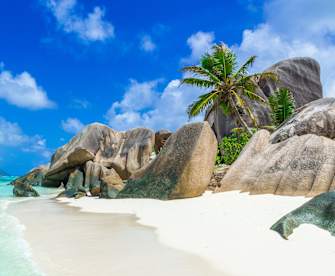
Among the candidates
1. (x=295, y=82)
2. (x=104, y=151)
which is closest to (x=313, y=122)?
(x=295, y=82)

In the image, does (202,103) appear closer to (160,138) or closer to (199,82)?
(199,82)

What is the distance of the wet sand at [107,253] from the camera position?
3727 mm

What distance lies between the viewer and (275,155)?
378 inches

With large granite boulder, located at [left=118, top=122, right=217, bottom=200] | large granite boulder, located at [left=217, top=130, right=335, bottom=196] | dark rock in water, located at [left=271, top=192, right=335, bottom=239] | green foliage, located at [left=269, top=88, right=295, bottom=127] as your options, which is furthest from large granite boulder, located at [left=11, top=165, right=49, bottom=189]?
dark rock in water, located at [left=271, top=192, right=335, bottom=239]

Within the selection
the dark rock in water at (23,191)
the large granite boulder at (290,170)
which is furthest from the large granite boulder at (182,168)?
the dark rock in water at (23,191)

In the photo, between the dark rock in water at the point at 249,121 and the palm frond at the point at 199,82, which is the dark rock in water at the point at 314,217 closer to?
the palm frond at the point at 199,82

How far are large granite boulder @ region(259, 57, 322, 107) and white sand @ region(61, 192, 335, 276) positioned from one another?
23.0 meters

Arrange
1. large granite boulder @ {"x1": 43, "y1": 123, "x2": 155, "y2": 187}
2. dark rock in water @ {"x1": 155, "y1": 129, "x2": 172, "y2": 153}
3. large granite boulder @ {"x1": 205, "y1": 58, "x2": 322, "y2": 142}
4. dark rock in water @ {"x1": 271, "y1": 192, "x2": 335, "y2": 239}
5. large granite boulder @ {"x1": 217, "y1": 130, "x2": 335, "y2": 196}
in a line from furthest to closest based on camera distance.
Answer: dark rock in water @ {"x1": 155, "y1": 129, "x2": 172, "y2": 153}, large granite boulder @ {"x1": 43, "y1": 123, "x2": 155, "y2": 187}, large granite boulder @ {"x1": 205, "y1": 58, "x2": 322, "y2": 142}, large granite boulder @ {"x1": 217, "y1": 130, "x2": 335, "y2": 196}, dark rock in water @ {"x1": 271, "y1": 192, "x2": 335, "y2": 239}

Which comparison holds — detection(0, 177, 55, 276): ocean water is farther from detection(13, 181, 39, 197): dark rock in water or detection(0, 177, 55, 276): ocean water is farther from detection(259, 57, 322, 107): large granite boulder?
detection(259, 57, 322, 107): large granite boulder

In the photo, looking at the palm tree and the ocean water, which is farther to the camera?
the palm tree

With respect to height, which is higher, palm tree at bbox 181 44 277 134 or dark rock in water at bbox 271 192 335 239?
palm tree at bbox 181 44 277 134

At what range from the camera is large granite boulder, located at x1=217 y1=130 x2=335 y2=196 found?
26.0 feet

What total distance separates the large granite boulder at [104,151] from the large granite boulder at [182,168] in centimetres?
1653

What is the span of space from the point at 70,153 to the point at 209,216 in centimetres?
2328
